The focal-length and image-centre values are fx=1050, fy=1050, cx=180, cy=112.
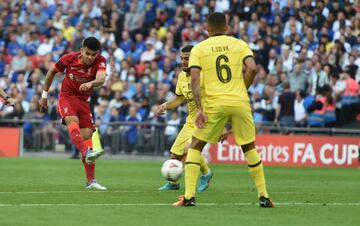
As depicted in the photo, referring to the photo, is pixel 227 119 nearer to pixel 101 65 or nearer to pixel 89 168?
pixel 89 168

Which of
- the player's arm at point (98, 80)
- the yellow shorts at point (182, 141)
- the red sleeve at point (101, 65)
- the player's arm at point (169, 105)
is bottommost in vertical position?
the yellow shorts at point (182, 141)

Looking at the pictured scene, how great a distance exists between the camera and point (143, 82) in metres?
32.9

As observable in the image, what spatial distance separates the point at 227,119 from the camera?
13320 mm

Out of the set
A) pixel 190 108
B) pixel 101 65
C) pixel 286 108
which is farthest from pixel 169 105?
pixel 286 108

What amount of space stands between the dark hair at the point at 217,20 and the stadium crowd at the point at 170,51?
15657 millimetres

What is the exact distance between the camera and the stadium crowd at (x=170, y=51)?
29.5 metres

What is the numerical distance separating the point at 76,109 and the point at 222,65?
4.48 metres

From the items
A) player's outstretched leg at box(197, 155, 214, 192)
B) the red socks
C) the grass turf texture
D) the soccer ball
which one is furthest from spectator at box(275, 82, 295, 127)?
the soccer ball

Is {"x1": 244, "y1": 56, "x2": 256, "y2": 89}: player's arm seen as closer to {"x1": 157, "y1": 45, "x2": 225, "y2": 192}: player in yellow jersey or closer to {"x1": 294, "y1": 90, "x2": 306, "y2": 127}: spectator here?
{"x1": 157, "y1": 45, "x2": 225, "y2": 192}: player in yellow jersey

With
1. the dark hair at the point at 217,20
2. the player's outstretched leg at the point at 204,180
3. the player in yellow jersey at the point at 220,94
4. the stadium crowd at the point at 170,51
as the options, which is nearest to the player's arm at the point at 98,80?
the player's outstretched leg at the point at 204,180

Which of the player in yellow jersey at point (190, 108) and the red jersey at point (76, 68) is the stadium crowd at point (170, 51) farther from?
the red jersey at point (76, 68)

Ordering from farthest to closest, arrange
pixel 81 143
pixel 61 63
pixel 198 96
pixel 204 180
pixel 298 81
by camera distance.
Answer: pixel 298 81
pixel 61 63
pixel 204 180
pixel 81 143
pixel 198 96

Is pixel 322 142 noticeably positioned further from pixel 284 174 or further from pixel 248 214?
pixel 248 214

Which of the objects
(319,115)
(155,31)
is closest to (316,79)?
(319,115)
